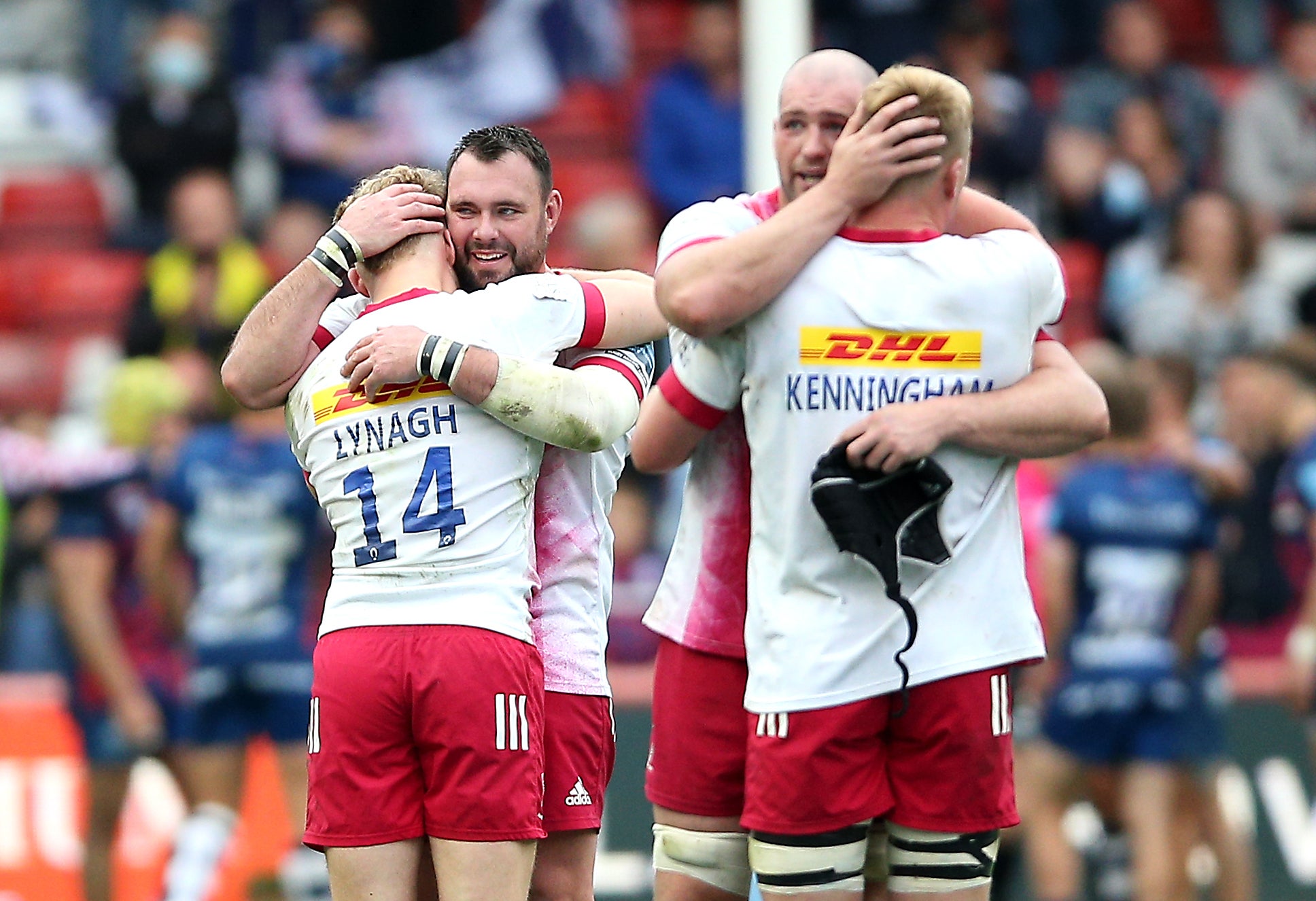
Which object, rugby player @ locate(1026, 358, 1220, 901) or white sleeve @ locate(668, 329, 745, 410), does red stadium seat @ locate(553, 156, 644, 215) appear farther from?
white sleeve @ locate(668, 329, 745, 410)

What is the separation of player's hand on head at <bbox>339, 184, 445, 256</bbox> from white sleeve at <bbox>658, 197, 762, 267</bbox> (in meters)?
0.50

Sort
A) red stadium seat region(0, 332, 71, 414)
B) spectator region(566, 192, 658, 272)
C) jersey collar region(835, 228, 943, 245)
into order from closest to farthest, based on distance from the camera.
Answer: jersey collar region(835, 228, 943, 245) < spectator region(566, 192, 658, 272) < red stadium seat region(0, 332, 71, 414)

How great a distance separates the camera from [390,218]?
4137 millimetres

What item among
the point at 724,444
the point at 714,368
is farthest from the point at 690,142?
the point at 714,368

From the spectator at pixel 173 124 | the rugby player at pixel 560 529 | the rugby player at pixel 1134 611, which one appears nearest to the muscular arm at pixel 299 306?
the rugby player at pixel 560 529

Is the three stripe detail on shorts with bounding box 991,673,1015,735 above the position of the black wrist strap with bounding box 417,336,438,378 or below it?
below

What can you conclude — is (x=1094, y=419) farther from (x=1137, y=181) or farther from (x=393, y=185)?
(x=1137, y=181)

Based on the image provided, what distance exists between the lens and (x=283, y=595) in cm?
811

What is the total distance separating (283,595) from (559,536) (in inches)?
156

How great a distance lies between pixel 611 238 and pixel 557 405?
21.9 feet

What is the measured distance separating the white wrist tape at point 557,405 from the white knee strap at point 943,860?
106 cm

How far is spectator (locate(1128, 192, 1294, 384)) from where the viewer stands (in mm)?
10977

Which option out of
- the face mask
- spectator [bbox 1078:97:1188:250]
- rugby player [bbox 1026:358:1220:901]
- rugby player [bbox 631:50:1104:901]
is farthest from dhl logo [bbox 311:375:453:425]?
spectator [bbox 1078:97:1188:250]

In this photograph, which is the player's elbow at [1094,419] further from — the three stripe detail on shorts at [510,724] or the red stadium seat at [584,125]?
the red stadium seat at [584,125]
